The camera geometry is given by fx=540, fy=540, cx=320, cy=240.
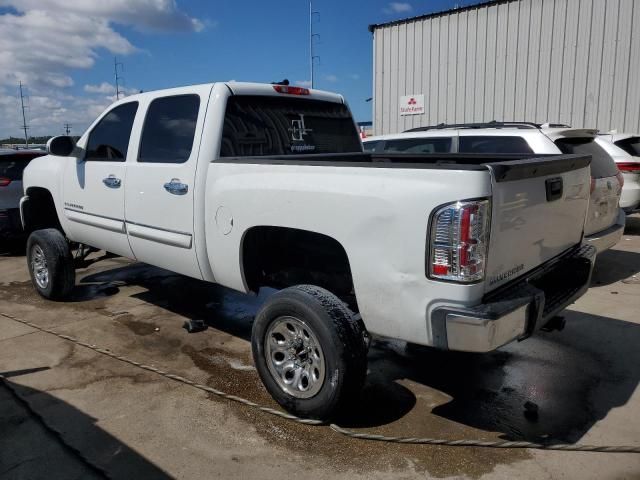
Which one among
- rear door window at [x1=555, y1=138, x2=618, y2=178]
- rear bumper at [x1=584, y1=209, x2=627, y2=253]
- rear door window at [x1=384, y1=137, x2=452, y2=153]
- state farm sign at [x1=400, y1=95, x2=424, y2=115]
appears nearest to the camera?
rear bumper at [x1=584, y1=209, x2=627, y2=253]

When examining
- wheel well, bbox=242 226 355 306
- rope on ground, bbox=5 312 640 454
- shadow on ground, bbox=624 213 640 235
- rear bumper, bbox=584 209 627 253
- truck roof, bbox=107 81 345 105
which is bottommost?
rope on ground, bbox=5 312 640 454

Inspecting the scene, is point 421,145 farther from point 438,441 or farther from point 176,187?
point 438,441

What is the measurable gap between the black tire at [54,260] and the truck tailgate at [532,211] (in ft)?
14.6

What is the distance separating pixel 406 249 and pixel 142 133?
2826 millimetres

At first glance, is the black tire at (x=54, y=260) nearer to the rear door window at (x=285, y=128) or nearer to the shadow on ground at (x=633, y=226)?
the rear door window at (x=285, y=128)

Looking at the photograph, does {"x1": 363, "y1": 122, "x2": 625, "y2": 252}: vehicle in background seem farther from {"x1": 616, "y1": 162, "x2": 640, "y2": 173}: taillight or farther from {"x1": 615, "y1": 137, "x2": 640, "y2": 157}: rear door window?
{"x1": 615, "y1": 137, "x2": 640, "y2": 157}: rear door window

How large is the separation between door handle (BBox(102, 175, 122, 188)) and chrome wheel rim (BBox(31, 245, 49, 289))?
1.52m

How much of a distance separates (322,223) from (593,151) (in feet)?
14.2

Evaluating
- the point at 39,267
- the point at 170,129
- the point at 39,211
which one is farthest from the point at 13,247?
the point at 170,129

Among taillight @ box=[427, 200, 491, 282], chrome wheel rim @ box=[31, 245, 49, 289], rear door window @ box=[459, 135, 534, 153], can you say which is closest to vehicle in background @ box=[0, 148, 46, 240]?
chrome wheel rim @ box=[31, 245, 49, 289]

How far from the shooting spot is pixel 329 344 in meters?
2.92

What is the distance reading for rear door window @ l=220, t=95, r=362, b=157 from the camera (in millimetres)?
4055

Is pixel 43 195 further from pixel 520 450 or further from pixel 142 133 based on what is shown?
pixel 520 450

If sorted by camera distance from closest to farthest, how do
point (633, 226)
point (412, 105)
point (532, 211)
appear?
point (532, 211) < point (633, 226) < point (412, 105)
